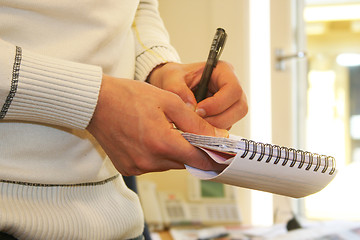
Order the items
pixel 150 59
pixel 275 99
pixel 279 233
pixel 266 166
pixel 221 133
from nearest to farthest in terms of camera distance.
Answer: pixel 266 166 → pixel 221 133 → pixel 150 59 → pixel 279 233 → pixel 275 99

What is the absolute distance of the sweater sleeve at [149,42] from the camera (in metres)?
0.64

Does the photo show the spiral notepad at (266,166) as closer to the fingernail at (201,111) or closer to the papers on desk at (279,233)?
the fingernail at (201,111)

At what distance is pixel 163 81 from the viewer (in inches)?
23.7

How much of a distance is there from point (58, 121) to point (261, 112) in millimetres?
1678

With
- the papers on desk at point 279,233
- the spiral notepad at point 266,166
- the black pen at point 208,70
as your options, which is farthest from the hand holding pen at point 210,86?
the papers on desk at point 279,233

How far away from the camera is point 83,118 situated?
448 mm

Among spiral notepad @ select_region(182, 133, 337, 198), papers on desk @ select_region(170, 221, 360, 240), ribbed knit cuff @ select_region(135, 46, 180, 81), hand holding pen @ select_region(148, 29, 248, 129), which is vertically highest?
ribbed knit cuff @ select_region(135, 46, 180, 81)

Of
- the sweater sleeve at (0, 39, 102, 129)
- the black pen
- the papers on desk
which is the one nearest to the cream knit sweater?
the sweater sleeve at (0, 39, 102, 129)

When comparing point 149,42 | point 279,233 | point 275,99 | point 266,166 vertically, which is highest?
point 149,42

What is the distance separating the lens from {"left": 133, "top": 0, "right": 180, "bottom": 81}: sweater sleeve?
2.10 ft

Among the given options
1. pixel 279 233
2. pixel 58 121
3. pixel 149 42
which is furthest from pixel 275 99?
pixel 58 121

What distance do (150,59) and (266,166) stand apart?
0.30m

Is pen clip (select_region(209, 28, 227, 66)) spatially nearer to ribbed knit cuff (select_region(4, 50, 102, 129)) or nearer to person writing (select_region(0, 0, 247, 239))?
person writing (select_region(0, 0, 247, 239))

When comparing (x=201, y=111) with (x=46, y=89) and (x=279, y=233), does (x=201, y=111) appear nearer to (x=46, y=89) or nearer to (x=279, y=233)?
(x=46, y=89)
